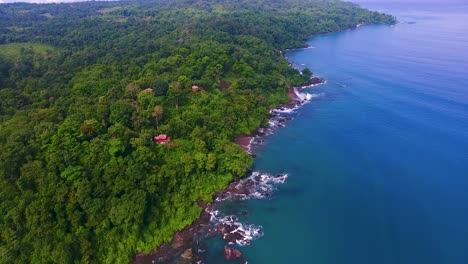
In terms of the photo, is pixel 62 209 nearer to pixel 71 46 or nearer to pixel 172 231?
pixel 172 231

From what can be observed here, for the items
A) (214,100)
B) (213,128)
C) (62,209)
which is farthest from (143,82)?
(62,209)

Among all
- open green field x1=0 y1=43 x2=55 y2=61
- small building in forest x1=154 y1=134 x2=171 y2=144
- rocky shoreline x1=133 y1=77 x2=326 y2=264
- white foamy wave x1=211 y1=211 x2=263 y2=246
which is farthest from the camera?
open green field x1=0 y1=43 x2=55 y2=61

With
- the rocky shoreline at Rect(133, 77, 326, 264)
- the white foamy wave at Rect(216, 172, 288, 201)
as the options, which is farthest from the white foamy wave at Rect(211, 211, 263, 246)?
the white foamy wave at Rect(216, 172, 288, 201)

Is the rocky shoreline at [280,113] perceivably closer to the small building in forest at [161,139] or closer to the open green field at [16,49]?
the small building in forest at [161,139]

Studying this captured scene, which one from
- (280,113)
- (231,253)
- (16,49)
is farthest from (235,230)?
(16,49)

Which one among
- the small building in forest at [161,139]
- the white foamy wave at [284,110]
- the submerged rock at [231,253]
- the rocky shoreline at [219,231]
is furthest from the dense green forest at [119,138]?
the submerged rock at [231,253]

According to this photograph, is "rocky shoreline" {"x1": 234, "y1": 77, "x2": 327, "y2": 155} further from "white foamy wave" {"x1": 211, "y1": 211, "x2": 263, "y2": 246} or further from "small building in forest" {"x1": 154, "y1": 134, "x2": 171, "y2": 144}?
"white foamy wave" {"x1": 211, "y1": 211, "x2": 263, "y2": 246}

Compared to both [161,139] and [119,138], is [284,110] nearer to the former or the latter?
[161,139]
